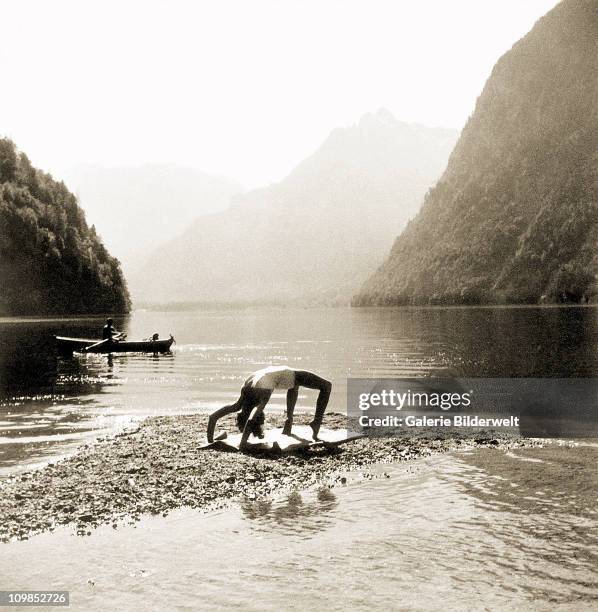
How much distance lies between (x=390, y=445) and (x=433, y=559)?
8.02m

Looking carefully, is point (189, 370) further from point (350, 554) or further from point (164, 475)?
point (350, 554)

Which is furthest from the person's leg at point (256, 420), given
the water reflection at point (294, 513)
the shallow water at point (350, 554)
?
the shallow water at point (350, 554)

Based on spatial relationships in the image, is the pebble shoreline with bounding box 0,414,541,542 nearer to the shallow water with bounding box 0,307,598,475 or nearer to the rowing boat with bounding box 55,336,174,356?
the shallow water with bounding box 0,307,598,475

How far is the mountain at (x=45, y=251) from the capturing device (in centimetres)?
13725

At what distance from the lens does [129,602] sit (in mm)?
9555

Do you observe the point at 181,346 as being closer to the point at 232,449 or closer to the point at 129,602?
the point at 232,449

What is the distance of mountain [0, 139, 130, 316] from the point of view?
450 ft

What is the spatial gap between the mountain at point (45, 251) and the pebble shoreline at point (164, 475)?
418ft

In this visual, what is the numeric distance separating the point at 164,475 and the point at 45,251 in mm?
133968

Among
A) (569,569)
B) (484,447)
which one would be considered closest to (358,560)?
(569,569)

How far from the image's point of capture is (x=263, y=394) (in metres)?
17.2

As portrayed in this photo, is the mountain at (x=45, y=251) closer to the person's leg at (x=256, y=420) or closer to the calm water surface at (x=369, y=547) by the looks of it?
the calm water surface at (x=369, y=547)

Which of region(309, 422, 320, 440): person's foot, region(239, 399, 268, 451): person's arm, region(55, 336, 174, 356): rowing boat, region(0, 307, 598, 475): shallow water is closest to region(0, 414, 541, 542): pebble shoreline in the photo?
region(239, 399, 268, 451): person's arm

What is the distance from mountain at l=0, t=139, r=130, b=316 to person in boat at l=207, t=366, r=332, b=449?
128867mm
